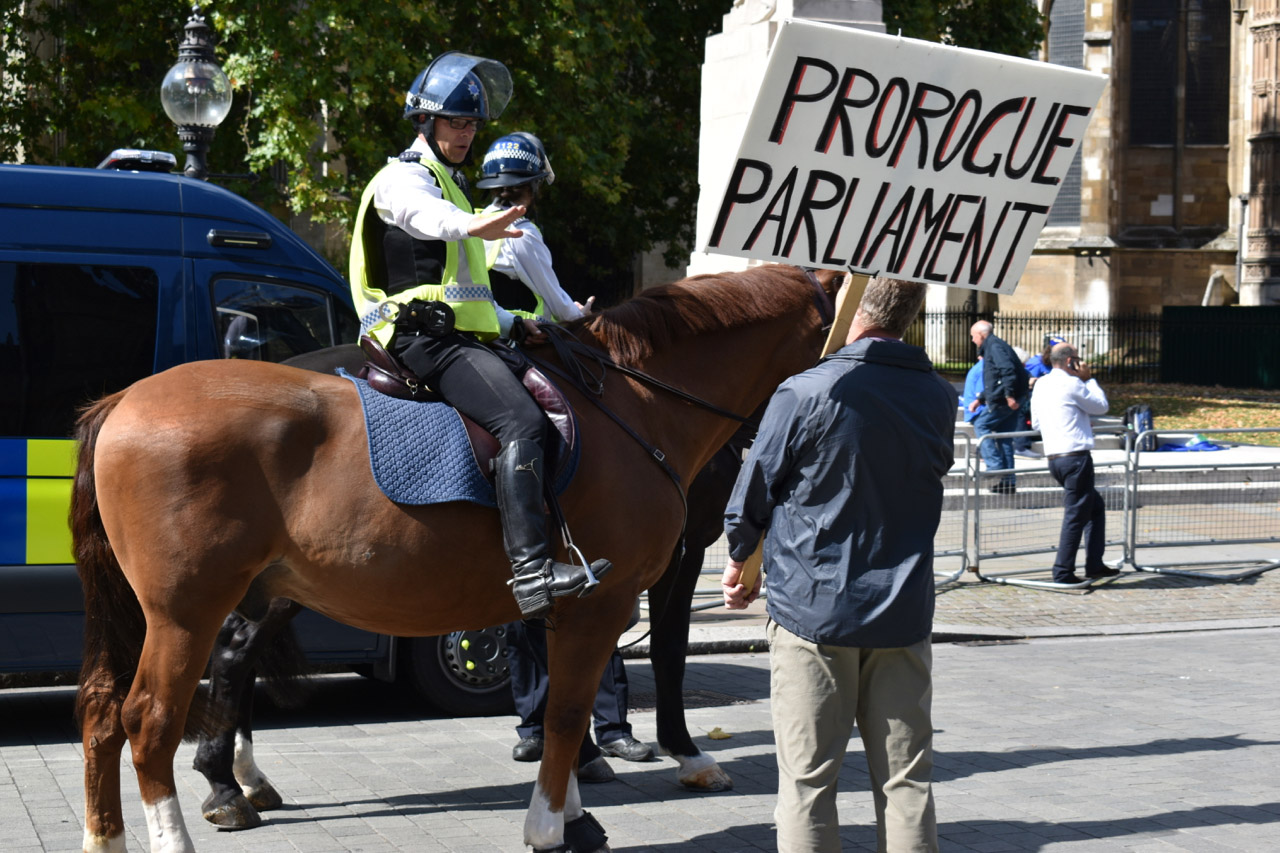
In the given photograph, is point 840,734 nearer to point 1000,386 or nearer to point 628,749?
point 628,749

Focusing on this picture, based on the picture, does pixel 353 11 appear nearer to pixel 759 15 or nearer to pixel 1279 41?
pixel 759 15

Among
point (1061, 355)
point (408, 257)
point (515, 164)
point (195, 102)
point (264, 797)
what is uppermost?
point (195, 102)

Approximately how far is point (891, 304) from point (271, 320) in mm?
3794

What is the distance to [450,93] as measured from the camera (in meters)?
5.18

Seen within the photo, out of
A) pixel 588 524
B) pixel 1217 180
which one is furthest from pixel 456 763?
pixel 1217 180

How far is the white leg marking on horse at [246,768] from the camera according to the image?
612 centimetres

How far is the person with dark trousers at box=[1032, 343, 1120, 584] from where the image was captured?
12781 mm

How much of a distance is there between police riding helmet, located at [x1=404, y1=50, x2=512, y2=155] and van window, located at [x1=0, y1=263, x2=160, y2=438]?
244 centimetres

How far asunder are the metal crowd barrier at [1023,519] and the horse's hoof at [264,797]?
8.23m

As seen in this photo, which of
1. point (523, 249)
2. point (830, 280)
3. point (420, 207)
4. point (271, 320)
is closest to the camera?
point (420, 207)

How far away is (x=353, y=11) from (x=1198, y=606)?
11.5 m

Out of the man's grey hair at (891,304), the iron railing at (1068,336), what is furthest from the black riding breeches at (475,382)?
the iron railing at (1068,336)

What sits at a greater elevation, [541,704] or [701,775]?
[541,704]

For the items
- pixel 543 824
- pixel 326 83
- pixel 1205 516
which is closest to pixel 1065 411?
pixel 1205 516
